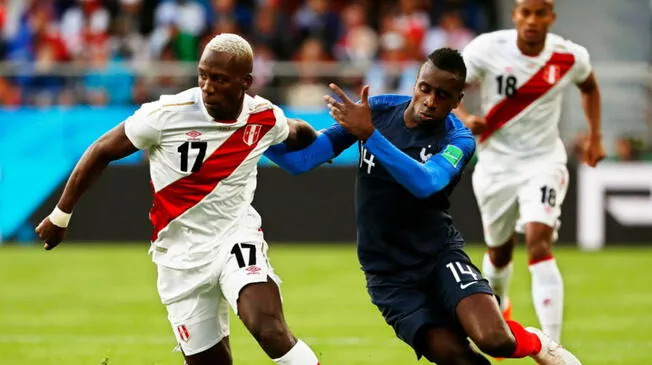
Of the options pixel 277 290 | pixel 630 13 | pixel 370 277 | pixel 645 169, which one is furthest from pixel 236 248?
pixel 630 13

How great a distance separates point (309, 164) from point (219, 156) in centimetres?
63

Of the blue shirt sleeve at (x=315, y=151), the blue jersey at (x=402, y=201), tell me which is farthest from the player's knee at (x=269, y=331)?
the blue shirt sleeve at (x=315, y=151)

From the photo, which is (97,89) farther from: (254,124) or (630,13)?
(254,124)

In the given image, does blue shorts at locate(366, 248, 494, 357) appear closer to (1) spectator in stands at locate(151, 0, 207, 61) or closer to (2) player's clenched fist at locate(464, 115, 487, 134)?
(2) player's clenched fist at locate(464, 115, 487, 134)

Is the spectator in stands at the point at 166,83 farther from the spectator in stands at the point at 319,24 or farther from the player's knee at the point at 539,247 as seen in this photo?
the player's knee at the point at 539,247

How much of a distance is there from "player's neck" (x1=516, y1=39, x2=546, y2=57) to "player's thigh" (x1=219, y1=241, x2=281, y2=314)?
3785 millimetres

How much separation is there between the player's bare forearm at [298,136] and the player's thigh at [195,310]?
0.98 meters

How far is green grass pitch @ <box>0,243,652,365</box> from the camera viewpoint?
33.8ft

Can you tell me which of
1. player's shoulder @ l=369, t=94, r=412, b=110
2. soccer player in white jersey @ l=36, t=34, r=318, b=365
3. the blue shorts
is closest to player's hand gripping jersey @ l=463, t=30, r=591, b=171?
player's shoulder @ l=369, t=94, r=412, b=110

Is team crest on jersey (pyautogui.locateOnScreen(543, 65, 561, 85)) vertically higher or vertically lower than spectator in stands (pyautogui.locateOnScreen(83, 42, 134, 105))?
higher

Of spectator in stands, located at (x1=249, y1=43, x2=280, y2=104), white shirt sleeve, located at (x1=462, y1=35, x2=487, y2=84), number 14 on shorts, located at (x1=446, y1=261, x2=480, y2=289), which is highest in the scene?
white shirt sleeve, located at (x1=462, y1=35, x2=487, y2=84)

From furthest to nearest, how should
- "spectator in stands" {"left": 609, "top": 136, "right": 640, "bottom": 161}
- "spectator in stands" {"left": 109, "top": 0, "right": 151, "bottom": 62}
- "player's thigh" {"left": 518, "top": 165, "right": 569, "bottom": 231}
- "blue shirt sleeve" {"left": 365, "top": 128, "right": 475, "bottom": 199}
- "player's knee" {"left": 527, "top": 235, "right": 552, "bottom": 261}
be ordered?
"spectator in stands" {"left": 109, "top": 0, "right": 151, "bottom": 62}
"spectator in stands" {"left": 609, "top": 136, "right": 640, "bottom": 161}
"player's thigh" {"left": 518, "top": 165, "right": 569, "bottom": 231}
"player's knee" {"left": 527, "top": 235, "right": 552, "bottom": 261}
"blue shirt sleeve" {"left": 365, "top": 128, "right": 475, "bottom": 199}

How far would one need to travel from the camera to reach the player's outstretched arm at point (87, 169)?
24.0 ft

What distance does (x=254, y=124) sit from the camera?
24.8 ft
